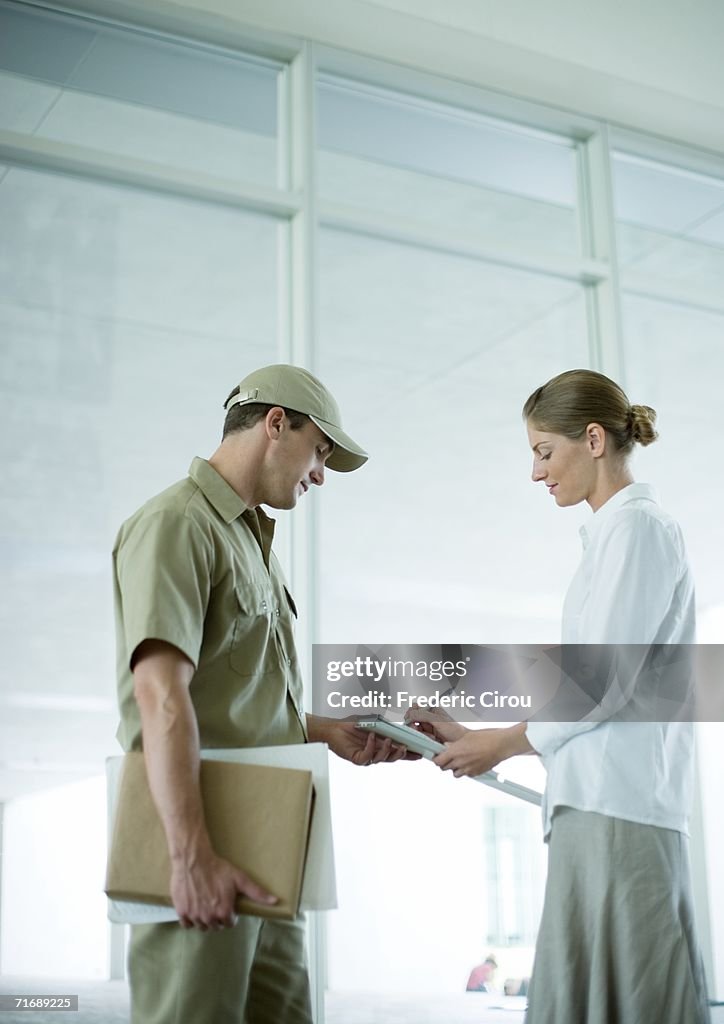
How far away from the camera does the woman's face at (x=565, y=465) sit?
2.22 m

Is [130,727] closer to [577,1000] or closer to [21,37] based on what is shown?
[577,1000]

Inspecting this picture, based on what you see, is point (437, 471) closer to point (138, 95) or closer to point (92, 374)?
point (92, 374)

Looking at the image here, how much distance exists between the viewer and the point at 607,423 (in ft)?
7.20

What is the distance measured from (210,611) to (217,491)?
194 mm

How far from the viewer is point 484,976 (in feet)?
8.70

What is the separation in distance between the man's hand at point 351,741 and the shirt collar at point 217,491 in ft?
1.94

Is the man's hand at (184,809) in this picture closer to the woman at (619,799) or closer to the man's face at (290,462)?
the man's face at (290,462)

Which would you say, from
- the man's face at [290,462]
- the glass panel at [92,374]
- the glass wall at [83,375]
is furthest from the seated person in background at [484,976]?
the man's face at [290,462]

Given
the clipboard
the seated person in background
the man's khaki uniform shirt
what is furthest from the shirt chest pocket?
the seated person in background

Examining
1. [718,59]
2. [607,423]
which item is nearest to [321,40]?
[718,59]

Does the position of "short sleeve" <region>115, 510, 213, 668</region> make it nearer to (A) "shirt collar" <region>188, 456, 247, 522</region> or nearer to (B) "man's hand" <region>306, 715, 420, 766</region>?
(A) "shirt collar" <region>188, 456, 247, 522</region>

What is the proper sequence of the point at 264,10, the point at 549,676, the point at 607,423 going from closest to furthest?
the point at 607,423 < the point at 549,676 < the point at 264,10

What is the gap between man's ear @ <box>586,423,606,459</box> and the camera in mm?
2199

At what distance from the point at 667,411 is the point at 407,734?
148 centimetres
